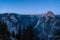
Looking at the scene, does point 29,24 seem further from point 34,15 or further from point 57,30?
point 57,30

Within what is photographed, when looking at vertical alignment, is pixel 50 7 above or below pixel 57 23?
above

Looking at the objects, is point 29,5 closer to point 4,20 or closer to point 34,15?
point 34,15

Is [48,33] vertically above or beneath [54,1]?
beneath

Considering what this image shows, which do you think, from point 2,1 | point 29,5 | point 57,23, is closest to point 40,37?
point 57,23

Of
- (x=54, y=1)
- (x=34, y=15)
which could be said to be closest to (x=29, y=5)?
(x=34, y=15)

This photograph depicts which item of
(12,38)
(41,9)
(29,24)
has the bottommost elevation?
(12,38)
